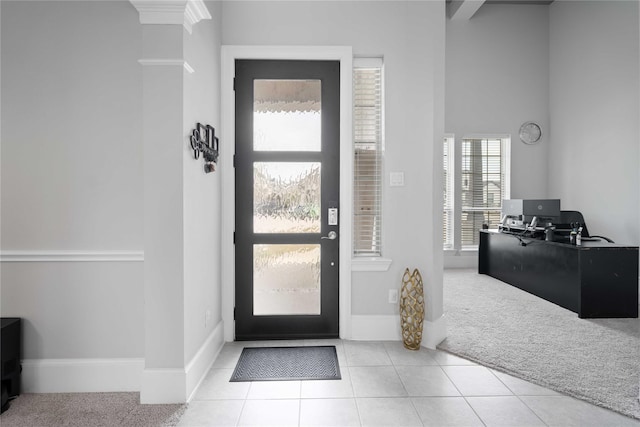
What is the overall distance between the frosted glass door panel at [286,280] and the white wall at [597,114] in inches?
174

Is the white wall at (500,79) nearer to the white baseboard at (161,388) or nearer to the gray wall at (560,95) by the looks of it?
the gray wall at (560,95)

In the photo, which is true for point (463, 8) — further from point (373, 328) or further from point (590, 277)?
point (373, 328)

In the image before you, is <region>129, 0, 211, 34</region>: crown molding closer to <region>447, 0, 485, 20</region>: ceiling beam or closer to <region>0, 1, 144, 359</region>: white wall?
<region>0, 1, 144, 359</region>: white wall

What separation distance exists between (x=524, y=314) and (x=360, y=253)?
2.01 meters

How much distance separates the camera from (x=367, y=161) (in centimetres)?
313

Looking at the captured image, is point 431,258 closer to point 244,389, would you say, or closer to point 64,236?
point 244,389

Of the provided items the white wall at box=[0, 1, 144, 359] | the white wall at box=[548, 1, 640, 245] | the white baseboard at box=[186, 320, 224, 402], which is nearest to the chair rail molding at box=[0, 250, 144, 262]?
the white wall at box=[0, 1, 144, 359]

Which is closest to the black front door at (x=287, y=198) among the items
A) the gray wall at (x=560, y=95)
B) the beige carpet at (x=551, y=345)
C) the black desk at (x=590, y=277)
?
the beige carpet at (x=551, y=345)

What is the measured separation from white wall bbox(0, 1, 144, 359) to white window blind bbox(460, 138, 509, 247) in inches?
222

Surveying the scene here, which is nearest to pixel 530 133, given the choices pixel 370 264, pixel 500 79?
pixel 500 79

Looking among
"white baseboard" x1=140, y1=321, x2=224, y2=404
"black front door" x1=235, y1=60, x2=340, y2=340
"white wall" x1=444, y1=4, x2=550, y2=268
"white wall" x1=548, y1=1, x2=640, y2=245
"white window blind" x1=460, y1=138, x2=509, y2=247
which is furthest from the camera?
"white window blind" x1=460, y1=138, x2=509, y2=247

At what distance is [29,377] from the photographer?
2268 mm

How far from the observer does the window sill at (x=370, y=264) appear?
9.98 ft

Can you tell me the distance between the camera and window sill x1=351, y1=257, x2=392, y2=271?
3043 millimetres
